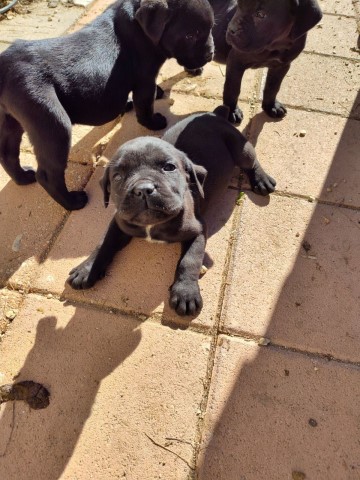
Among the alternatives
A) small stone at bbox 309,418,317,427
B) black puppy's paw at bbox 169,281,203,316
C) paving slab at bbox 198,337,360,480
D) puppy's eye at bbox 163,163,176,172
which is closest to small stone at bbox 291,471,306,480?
paving slab at bbox 198,337,360,480

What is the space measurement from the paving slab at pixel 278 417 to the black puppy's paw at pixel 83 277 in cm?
85

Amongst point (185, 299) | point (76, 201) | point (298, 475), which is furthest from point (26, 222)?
point (298, 475)

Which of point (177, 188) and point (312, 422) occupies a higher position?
point (177, 188)

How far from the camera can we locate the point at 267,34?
271 centimetres

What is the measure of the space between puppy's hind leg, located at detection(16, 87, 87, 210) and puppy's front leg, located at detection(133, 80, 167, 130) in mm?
812

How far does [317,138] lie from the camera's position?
3320mm

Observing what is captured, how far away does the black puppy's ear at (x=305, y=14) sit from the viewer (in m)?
2.59

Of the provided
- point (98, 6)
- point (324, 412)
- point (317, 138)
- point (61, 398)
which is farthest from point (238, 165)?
point (98, 6)

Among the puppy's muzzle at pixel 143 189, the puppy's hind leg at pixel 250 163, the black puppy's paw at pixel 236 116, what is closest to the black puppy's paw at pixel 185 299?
the puppy's muzzle at pixel 143 189

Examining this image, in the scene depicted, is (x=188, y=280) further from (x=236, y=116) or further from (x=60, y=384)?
(x=236, y=116)

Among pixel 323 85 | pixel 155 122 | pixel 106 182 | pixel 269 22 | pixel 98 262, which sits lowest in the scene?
pixel 98 262

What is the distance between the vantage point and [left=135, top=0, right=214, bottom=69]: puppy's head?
2756 mm

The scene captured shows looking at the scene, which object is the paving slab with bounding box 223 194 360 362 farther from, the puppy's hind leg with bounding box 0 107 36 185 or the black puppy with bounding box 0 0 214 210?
the puppy's hind leg with bounding box 0 107 36 185

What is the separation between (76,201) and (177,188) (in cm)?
97
